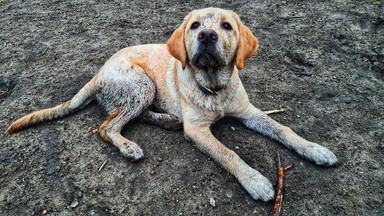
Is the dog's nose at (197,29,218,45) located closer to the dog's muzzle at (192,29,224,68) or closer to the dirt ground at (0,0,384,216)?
the dog's muzzle at (192,29,224,68)

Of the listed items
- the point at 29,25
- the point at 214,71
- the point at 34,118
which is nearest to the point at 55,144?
the point at 34,118

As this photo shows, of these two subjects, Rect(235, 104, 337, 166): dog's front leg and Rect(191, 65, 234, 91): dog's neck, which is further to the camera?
Rect(191, 65, 234, 91): dog's neck

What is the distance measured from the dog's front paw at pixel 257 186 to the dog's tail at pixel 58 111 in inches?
94.2

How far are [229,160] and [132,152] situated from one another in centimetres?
112

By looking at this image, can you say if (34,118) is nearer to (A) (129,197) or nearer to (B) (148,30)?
(A) (129,197)

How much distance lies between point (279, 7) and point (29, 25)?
608 centimetres

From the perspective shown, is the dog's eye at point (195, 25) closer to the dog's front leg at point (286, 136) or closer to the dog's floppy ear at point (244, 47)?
the dog's floppy ear at point (244, 47)

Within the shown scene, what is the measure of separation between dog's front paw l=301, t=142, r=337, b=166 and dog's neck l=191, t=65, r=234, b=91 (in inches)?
47.4

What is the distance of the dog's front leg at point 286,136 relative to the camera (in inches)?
110

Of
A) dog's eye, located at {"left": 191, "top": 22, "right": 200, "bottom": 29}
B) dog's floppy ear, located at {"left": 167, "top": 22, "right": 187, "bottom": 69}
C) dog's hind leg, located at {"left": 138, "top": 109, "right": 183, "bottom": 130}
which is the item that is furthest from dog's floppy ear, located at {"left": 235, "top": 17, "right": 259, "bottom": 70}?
dog's hind leg, located at {"left": 138, "top": 109, "right": 183, "bottom": 130}

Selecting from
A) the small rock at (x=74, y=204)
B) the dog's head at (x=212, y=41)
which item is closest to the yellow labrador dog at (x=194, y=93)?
the dog's head at (x=212, y=41)

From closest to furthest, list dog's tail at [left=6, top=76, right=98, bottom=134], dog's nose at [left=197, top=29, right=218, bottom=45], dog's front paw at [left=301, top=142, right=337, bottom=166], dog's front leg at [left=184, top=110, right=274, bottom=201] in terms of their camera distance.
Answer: dog's front leg at [left=184, top=110, right=274, bottom=201] < dog's nose at [left=197, top=29, right=218, bottom=45] < dog's front paw at [left=301, top=142, right=337, bottom=166] < dog's tail at [left=6, top=76, right=98, bottom=134]

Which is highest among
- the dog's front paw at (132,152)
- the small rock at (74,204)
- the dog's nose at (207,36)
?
the dog's nose at (207,36)

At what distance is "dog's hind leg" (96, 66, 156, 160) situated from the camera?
11.3ft
